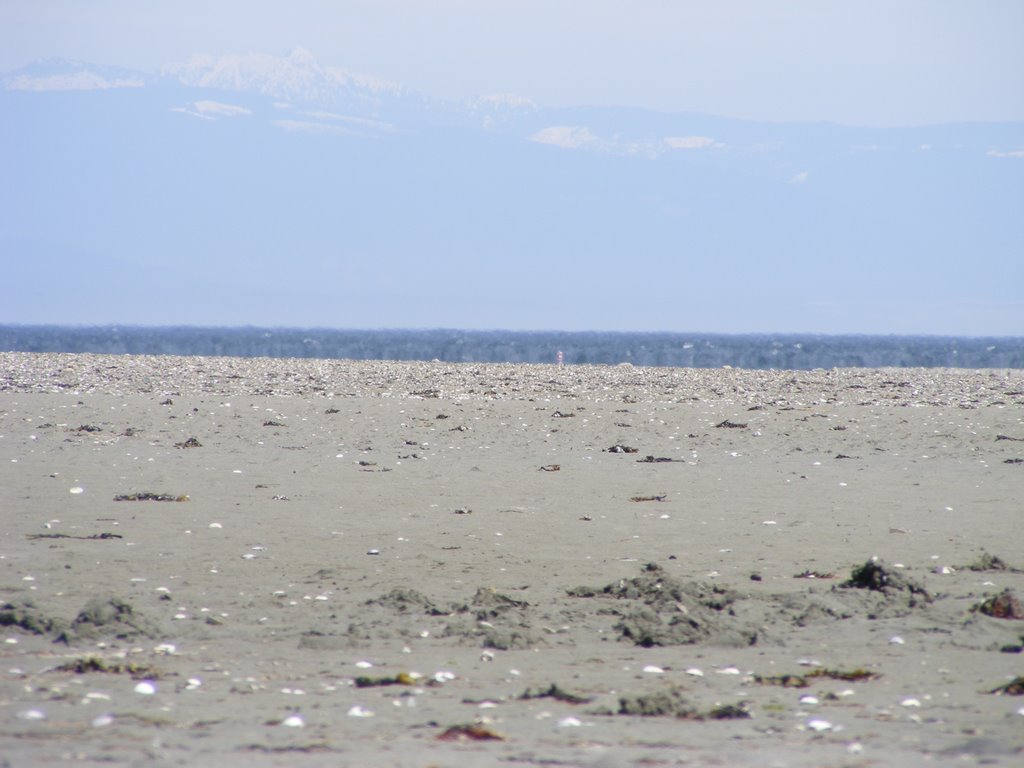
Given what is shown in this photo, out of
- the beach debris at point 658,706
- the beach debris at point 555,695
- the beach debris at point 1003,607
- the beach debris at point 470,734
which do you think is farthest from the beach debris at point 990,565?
the beach debris at point 470,734

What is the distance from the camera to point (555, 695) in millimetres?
6293

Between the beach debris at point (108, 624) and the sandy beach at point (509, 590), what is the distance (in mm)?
22

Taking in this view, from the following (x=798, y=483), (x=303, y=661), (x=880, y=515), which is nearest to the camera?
(x=303, y=661)

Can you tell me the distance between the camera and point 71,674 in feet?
21.6

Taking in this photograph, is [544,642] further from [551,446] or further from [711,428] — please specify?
[711,428]

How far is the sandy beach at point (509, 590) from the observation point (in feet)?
18.2

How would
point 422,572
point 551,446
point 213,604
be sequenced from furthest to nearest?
point 551,446 → point 422,572 → point 213,604

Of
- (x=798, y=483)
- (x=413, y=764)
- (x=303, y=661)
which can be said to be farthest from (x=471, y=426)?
(x=413, y=764)

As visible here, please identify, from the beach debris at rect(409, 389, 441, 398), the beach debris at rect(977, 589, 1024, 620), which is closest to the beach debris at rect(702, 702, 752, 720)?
the beach debris at rect(977, 589, 1024, 620)

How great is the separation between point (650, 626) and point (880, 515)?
5645mm

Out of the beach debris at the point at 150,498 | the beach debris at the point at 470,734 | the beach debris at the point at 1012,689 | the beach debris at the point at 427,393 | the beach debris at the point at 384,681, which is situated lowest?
the beach debris at the point at 384,681

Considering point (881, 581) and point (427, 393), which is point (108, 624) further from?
point (427, 393)

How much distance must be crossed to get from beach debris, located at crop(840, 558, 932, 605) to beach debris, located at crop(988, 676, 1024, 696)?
2.19 metres

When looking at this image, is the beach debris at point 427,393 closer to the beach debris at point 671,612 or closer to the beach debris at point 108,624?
the beach debris at point 671,612
